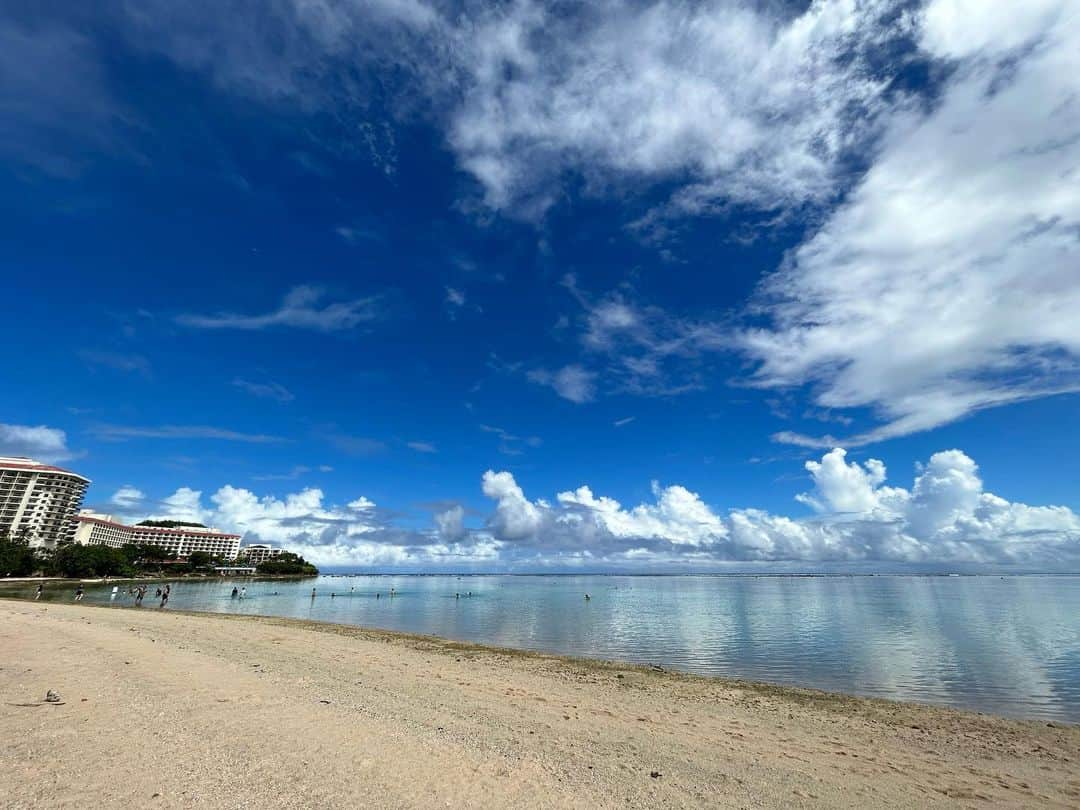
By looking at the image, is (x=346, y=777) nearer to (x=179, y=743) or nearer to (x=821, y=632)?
(x=179, y=743)

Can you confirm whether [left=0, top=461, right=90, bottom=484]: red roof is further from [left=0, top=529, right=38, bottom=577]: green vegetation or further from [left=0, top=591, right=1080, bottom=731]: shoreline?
[left=0, top=591, right=1080, bottom=731]: shoreline

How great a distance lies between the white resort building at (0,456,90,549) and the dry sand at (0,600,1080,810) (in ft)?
658

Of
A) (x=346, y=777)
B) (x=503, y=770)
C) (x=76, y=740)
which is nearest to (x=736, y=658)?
(x=503, y=770)

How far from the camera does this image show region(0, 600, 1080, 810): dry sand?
28.0 ft

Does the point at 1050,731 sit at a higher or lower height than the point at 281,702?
lower

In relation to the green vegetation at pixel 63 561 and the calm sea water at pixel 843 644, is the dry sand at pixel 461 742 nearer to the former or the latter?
the calm sea water at pixel 843 644

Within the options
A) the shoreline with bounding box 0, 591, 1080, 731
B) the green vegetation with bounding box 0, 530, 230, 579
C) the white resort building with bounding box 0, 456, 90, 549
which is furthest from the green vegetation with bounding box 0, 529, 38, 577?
the shoreline with bounding box 0, 591, 1080, 731

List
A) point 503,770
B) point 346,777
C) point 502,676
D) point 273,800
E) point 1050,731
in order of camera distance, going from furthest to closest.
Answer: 1. point 502,676
2. point 1050,731
3. point 503,770
4. point 346,777
5. point 273,800

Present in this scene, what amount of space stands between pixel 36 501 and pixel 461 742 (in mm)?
228830

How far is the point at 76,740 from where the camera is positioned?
32.2 feet

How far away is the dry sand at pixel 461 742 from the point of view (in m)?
8.55

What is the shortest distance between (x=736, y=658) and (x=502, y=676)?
57.2 feet

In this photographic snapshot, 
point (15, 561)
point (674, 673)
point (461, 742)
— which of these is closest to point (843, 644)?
point (674, 673)

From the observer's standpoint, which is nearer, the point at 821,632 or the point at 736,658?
the point at 736,658
